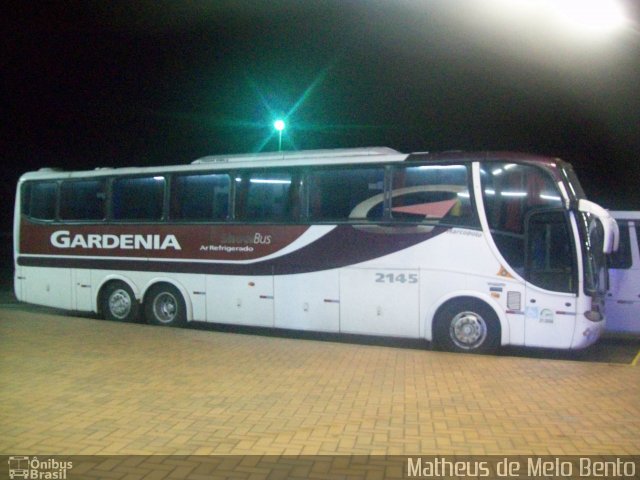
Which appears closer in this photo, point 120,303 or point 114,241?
point 114,241

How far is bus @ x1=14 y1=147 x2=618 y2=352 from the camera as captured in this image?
10039 mm

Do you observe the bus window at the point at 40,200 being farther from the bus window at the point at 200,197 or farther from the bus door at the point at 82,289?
the bus window at the point at 200,197

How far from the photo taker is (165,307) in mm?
13344

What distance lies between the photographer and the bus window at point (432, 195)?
10500 mm

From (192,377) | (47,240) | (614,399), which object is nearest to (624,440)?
(614,399)

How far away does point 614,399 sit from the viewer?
7082 millimetres

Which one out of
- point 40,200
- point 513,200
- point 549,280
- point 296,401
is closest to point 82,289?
point 40,200

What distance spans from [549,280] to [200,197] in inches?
271

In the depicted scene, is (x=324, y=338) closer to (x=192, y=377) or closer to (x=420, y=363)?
(x=420, y=363)

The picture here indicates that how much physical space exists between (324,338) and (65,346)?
507 cm

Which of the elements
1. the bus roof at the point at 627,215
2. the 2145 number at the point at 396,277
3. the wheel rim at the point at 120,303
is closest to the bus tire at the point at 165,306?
the wheel rim at the point at 120,303

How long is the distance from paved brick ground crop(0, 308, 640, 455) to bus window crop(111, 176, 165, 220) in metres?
3.84

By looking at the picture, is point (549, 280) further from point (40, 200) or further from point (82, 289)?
point (40, 200)

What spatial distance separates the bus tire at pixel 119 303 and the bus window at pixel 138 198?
5.09 feet
